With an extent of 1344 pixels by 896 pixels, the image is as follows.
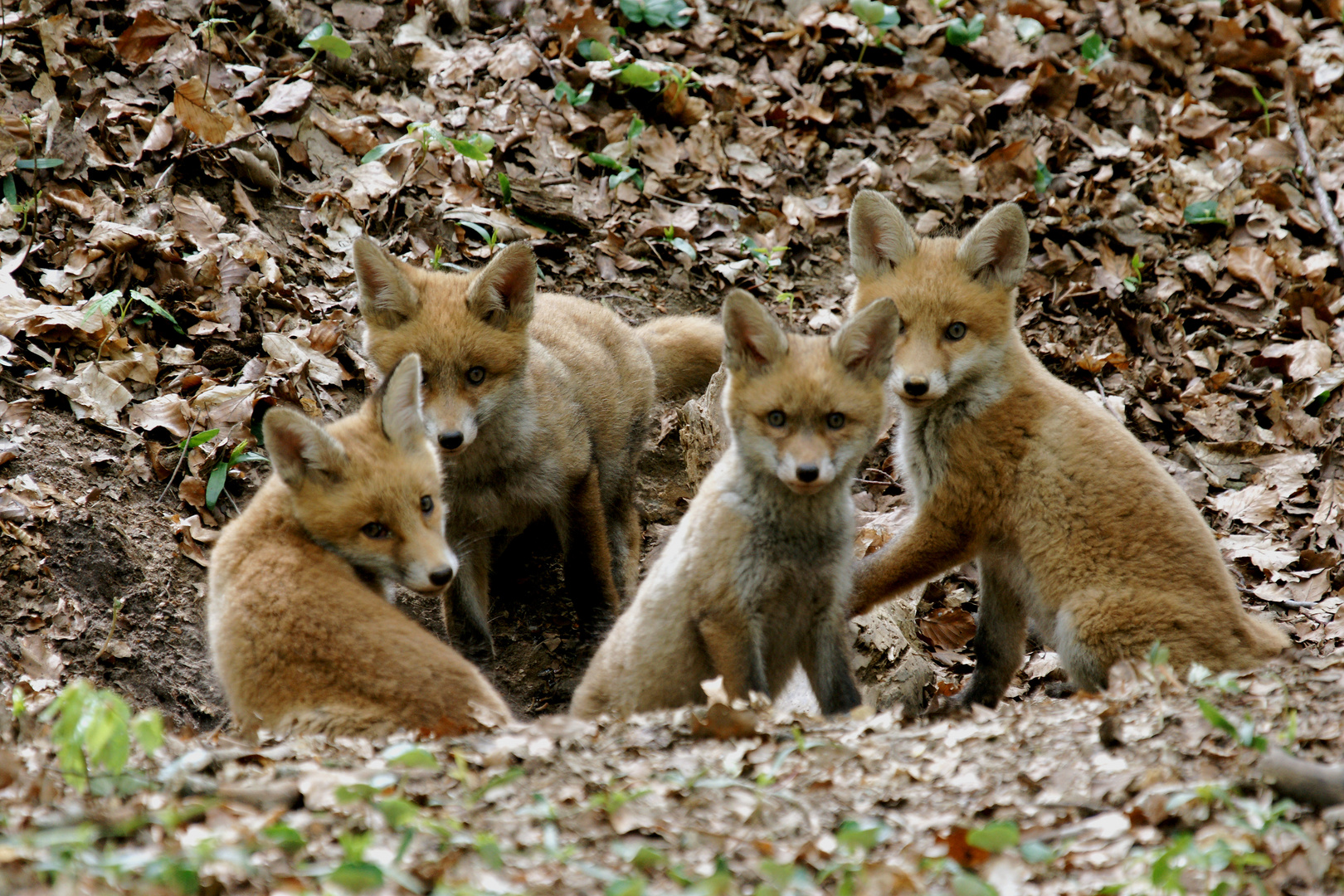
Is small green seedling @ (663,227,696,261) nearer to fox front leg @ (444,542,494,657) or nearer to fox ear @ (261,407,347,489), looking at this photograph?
fox front leg @ (444,542,494,657)

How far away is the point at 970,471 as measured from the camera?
5430 mm

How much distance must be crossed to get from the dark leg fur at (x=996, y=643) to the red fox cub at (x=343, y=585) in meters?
2.84

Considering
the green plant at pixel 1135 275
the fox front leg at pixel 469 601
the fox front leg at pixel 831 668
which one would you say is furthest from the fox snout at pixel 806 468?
the green plant at pixel 1135 275

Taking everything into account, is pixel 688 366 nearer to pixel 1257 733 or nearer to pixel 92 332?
pixel 92 332

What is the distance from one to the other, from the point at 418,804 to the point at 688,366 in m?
4.91

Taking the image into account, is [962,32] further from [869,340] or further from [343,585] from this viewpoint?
[343,585]

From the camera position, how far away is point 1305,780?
3.04 metres

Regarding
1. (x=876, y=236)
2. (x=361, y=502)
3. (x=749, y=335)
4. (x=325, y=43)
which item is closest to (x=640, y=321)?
(x=876, y=236)

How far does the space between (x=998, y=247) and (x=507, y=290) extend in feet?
8.59

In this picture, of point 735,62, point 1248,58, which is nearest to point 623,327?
point 735,62

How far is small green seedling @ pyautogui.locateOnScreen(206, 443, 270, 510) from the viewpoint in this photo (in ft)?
19.5

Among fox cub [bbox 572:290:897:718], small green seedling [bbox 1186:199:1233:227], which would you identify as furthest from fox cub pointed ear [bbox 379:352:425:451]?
small green seedling [bbox 1186:199:1233:227]

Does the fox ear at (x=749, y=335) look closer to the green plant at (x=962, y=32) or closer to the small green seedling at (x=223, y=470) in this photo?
the small green seedling at (x=223, y=470)

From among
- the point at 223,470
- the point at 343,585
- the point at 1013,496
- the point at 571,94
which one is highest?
the point at 571,94
